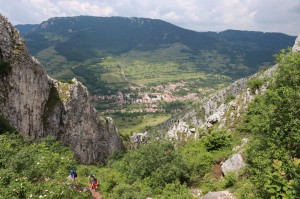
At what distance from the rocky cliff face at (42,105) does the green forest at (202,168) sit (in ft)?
113

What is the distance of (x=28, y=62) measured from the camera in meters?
71.6

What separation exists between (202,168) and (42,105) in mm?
53664

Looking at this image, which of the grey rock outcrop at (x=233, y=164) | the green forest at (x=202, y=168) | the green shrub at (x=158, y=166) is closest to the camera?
the green forest at (x=202, y=168)

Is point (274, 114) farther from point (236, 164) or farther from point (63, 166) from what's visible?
point (63, 166)

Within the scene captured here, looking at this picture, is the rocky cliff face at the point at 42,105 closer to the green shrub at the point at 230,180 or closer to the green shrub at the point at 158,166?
the green shrub at the point at 158,166

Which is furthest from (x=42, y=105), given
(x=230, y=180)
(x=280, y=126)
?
(x=280, y=126)

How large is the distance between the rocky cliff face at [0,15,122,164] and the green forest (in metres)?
34.4

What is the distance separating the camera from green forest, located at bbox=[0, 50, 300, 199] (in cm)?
2121

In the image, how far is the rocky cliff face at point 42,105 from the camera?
64250 mm

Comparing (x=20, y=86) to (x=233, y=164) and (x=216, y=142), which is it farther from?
(x=233, y=164)

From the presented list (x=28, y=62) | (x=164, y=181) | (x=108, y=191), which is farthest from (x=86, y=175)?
(x=28, y=62)

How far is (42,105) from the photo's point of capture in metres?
78.8

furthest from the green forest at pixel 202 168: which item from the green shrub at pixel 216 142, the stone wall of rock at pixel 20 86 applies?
the stone wall of rock at pixel 20 86

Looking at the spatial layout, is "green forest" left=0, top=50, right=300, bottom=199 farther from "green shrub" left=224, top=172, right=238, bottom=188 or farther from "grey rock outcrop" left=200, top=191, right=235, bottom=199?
"grey rock outcrop" left=200, top=191, right=235, bottom=199
